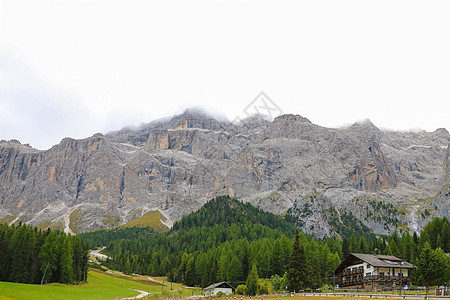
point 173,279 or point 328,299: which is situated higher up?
point 328,299

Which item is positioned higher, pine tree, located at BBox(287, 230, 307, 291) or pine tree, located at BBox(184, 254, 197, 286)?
pine tree, located at BBox(287, 230, 307, 291)

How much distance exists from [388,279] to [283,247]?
41160 millimetres

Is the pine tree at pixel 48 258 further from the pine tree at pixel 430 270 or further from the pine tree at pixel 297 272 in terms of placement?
the pine tree at pixel 430 270

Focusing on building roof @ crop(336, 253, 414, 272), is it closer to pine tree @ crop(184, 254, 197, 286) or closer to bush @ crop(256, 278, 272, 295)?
bush @ crop(256, 278, 272, 295)

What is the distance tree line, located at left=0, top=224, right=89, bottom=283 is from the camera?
88.9 m

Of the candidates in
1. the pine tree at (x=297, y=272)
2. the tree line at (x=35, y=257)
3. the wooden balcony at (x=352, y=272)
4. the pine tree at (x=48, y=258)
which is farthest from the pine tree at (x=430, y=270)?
the pine tree at (x=48, y=258)

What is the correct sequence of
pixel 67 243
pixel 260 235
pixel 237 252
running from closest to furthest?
pixel 67 243, pixel 237 252, pixel 260 235

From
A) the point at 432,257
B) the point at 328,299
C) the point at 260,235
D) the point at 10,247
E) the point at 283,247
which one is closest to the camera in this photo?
the point at 328,299

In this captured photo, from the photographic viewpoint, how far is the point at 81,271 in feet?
367

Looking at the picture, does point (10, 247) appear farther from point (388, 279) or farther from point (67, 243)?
point (388, 279)

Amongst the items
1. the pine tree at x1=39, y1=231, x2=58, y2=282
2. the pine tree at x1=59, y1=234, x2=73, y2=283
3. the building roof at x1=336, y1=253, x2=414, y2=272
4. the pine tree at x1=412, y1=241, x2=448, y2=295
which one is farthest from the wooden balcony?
the pine tree at x1=39, y1=231, x2=58, y2=282

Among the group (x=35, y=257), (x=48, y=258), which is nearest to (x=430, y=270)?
(x=48, y=258)

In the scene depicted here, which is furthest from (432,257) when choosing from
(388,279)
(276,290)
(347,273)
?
(276,290)

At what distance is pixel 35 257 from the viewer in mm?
94812
